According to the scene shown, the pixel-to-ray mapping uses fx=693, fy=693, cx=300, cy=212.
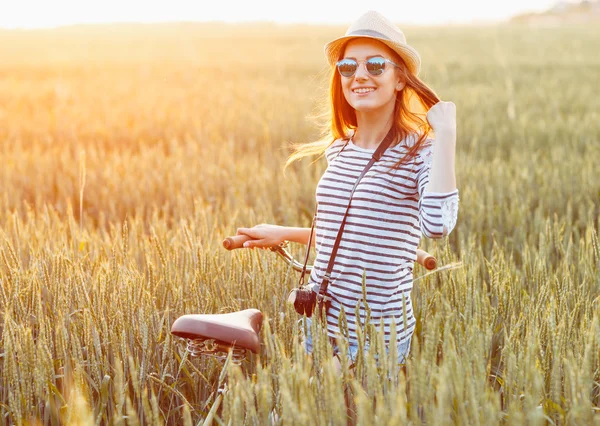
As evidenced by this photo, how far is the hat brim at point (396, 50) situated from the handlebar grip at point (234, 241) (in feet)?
2.08

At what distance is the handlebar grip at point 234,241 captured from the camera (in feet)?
6.17

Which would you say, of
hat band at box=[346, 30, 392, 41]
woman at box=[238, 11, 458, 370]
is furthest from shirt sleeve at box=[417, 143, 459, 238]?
hat band at box=[346, 30, 392, 41]

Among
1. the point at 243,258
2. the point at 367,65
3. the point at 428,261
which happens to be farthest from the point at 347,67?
the point at 243,258

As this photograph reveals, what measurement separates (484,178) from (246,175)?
1653 millimetres

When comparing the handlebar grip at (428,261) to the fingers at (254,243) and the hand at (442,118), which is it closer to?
the hand at (442,118)

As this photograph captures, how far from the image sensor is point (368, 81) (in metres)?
1.98

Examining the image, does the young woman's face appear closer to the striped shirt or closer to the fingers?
the striped shirt

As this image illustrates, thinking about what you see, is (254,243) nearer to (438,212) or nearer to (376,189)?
(376,189)

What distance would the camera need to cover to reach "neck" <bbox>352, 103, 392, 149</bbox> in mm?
2064

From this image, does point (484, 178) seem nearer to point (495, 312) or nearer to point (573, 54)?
point (495, 312)

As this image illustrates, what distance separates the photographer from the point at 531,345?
136 centimetres

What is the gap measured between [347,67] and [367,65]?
0.20 feet

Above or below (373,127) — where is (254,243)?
below

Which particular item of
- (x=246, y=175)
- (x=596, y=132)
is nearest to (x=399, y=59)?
(x=246, y=175)
